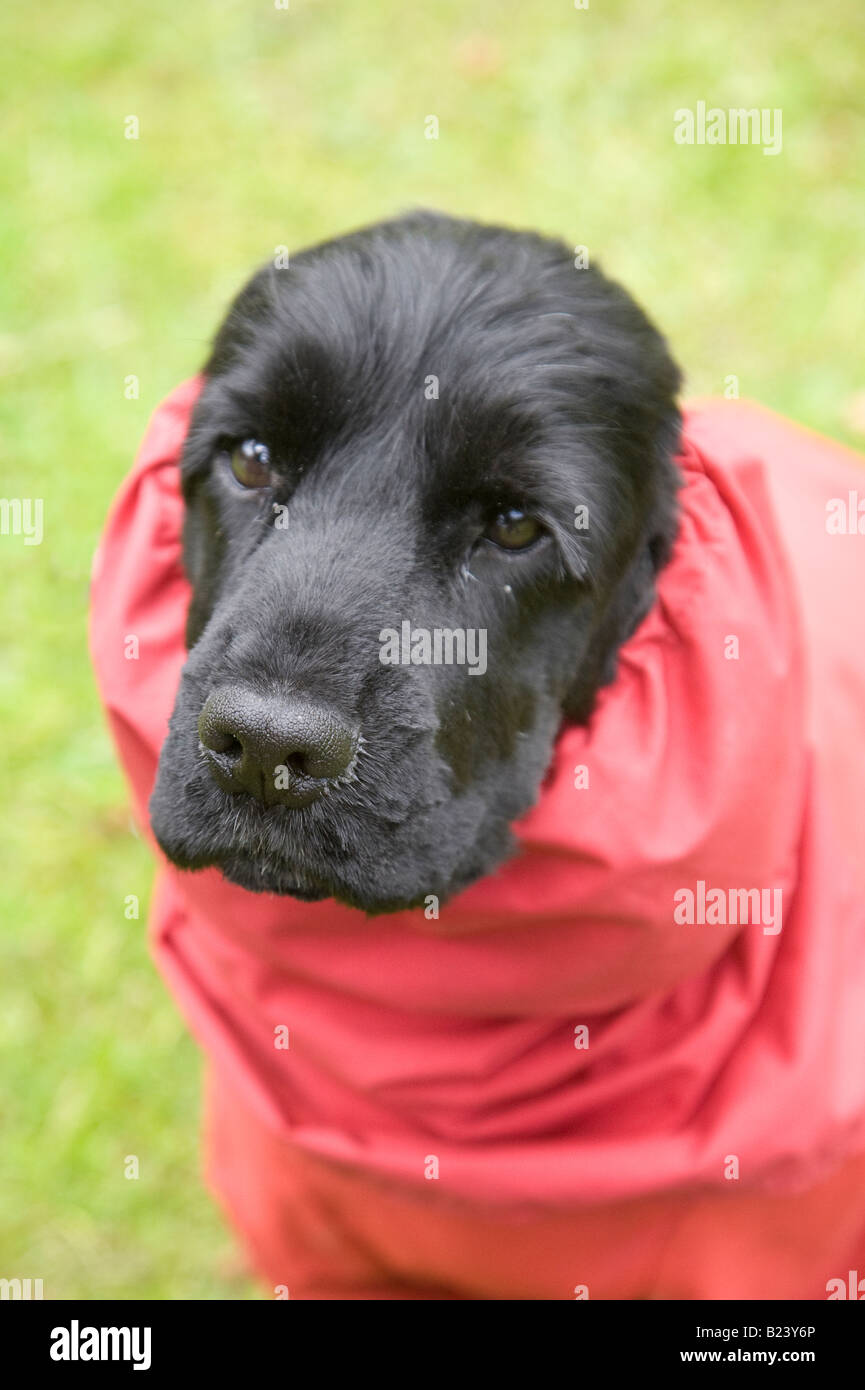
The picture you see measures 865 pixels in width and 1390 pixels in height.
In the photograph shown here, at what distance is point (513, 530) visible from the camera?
239 centimetres

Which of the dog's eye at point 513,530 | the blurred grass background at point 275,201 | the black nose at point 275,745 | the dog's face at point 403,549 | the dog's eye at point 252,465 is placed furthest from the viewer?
the blurred grass background at point 275,201

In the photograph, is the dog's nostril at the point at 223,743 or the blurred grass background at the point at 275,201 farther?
the blurred grass background at the point at 275,201

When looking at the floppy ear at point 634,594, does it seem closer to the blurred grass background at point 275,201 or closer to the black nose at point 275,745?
the black nose at point 275,745

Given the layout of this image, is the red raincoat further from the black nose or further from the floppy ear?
the black nose

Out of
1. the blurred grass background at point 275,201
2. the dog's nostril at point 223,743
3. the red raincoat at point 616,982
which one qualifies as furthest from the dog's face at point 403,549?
the blurred grass background at point 275,201

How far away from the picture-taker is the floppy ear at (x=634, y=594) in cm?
257

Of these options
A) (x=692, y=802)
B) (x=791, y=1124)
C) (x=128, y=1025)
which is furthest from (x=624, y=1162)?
(x=128, y=1025)

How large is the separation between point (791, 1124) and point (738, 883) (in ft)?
1.74

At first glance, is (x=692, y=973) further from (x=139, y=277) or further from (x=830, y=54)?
(x=830, y=54)

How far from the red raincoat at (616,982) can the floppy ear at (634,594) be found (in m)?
0.04

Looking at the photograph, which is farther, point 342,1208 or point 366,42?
point 366,42

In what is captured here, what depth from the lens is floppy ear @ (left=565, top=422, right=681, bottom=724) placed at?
101 inches

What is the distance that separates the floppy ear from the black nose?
2.13 ft
